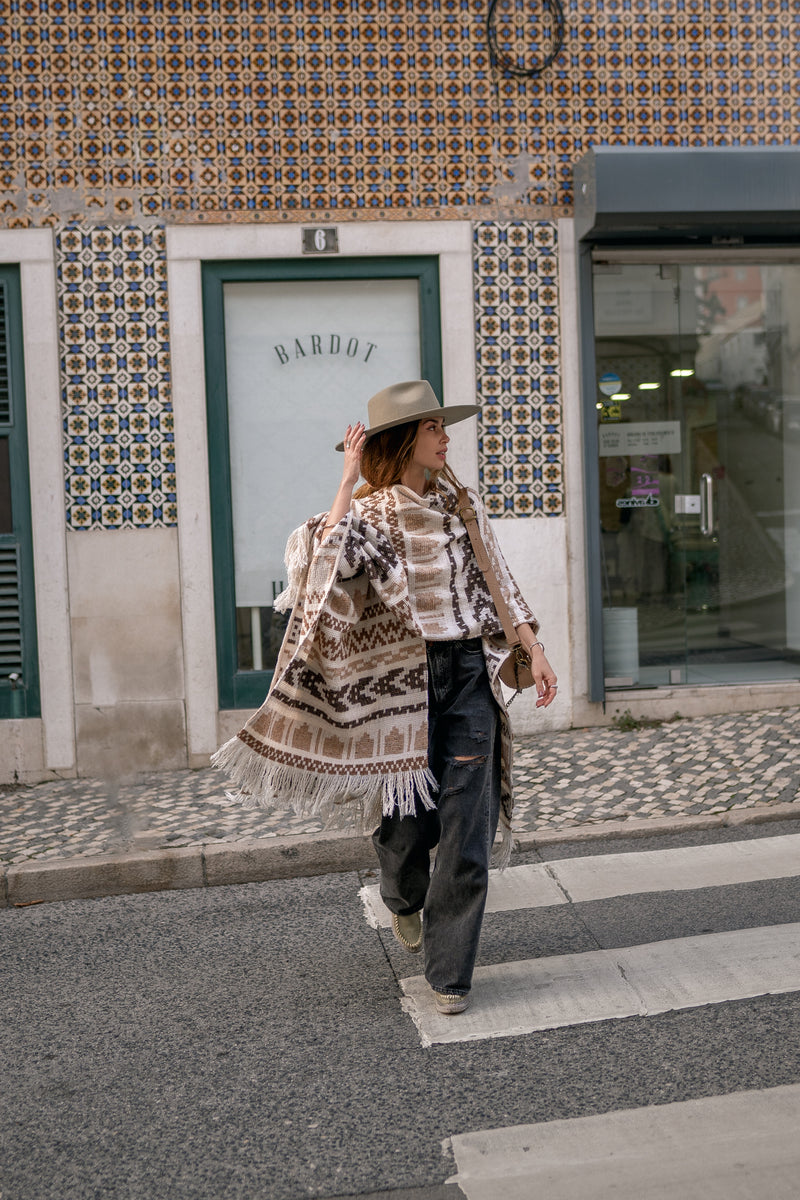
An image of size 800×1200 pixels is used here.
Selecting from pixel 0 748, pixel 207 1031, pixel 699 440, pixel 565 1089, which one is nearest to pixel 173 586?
pixel 0 748

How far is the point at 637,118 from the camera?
820 centimetres

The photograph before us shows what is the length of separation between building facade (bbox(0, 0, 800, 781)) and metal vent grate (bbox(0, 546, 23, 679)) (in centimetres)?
3

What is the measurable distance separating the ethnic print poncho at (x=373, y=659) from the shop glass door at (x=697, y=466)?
15.4ft

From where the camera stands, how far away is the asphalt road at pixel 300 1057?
3018mm

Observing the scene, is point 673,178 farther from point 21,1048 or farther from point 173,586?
point 21,1048

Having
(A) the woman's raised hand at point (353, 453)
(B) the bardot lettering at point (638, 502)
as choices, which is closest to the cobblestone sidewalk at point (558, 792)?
(B) the bardot lettering at point (638, 502)

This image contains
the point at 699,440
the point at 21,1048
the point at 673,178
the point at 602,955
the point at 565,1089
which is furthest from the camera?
the point at 699,440

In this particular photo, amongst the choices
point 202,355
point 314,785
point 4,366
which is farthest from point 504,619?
point 4,366

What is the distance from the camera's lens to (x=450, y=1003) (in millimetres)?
3840

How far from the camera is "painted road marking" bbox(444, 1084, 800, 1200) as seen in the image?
2.79 meters

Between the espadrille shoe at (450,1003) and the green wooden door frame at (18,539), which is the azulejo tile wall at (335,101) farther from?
the espadrille shoe at (450,1003)

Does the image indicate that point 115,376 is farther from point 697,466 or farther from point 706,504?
point 706,504

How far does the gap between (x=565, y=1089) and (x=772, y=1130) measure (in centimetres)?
56

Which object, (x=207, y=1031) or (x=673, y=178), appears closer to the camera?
(x=207, y=1031)
